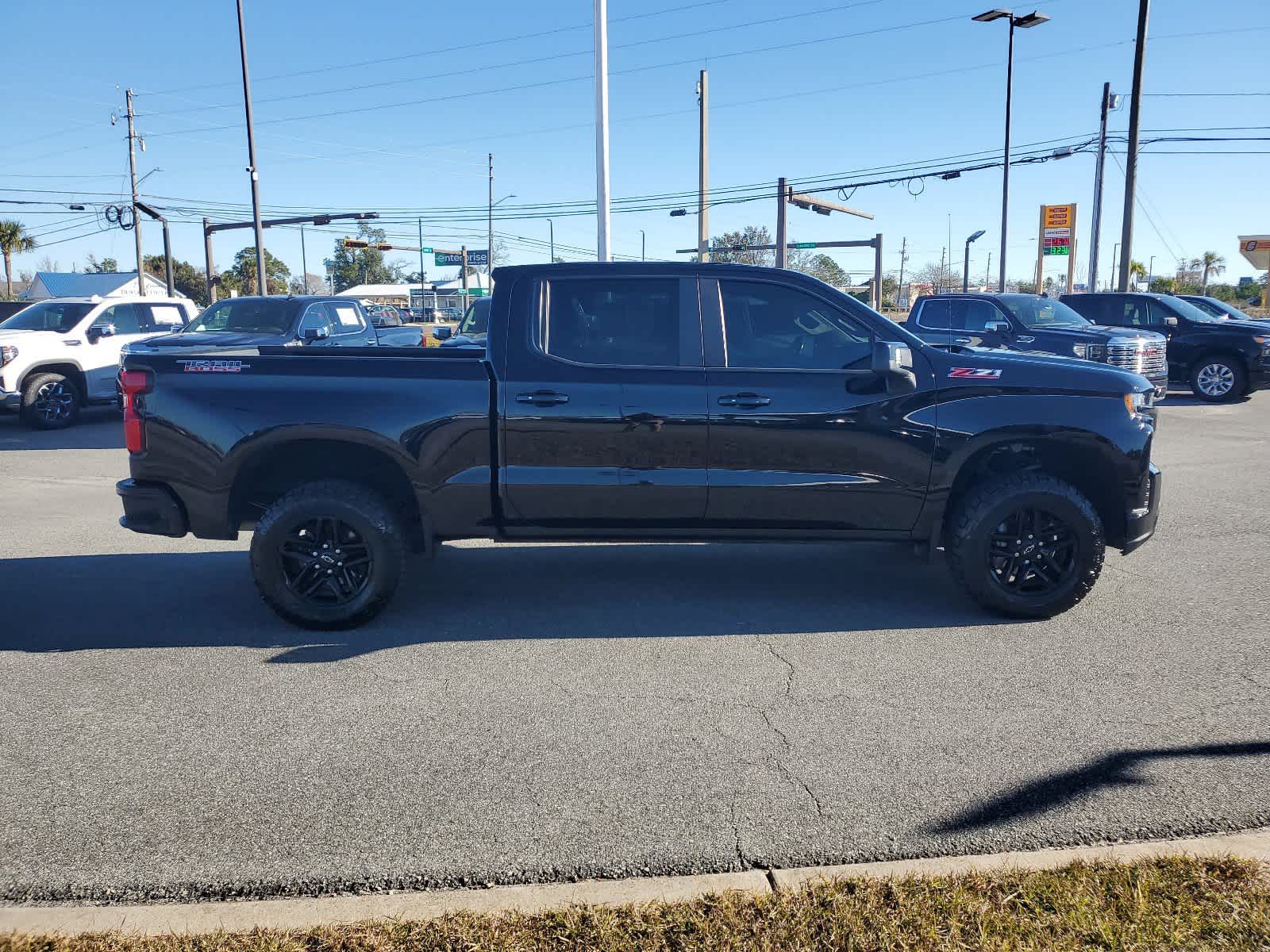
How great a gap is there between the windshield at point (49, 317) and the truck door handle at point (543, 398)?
39.3ft

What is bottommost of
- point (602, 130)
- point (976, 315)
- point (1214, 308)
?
point (976, 315)

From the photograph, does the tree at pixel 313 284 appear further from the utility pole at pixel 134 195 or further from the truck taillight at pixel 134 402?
the truck taillight at pixel 134 402

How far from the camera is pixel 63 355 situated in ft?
45.7

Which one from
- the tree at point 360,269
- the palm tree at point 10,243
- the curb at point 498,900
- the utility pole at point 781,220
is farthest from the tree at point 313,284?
the curb at point 498,900

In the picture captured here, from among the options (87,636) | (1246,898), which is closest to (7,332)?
(87,636)

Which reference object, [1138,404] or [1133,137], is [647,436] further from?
[1133,137]

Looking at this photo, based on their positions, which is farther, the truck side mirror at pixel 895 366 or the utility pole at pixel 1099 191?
the utility pole at pixel 1099 191

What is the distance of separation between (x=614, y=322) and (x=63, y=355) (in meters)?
11.8

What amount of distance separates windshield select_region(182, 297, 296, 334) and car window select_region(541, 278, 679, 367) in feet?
30.4

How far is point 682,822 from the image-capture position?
3.33m

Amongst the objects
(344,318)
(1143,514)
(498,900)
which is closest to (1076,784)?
(498,900)

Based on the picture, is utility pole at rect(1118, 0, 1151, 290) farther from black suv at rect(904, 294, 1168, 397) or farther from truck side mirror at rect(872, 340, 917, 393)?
truck side mirror at rect(872, 340, 917, 393)

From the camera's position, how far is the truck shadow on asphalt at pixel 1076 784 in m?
3.33

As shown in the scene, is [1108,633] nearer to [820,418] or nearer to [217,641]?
[820,418]
